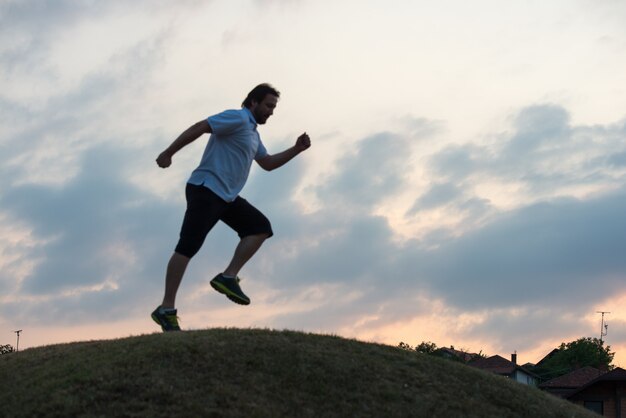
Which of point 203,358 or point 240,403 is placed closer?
point 240,403

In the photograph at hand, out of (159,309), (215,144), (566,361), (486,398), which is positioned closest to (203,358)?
(159,309)

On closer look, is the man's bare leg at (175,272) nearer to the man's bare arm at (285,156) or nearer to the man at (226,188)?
the man at (226,188)

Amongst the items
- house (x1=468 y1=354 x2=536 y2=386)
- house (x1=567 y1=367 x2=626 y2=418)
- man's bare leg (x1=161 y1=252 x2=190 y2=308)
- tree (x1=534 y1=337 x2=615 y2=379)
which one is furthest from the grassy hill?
tree (x1=534 y1=337 x2=615 y2=379)

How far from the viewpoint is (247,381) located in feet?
33.3

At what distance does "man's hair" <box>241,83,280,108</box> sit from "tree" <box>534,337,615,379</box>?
9377 cm

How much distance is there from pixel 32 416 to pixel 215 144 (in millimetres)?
3839

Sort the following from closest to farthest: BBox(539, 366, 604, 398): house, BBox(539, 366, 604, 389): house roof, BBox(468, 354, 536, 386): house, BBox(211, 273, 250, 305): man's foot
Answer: BBox(211, 273, 250, 305): man's foot
BBox(539, 366, 604, 398): house
BBox(539, 366, 604, 389): house roof
BBox(468, 354, 536, 386): house

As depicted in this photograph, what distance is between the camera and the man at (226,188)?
430 inches

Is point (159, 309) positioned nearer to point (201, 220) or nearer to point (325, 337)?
point (201, 220)

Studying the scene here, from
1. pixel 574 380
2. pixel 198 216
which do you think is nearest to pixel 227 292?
pixel 198 216

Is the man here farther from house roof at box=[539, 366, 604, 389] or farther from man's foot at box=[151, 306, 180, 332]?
house roof at box=[539, 366, 604, 389]

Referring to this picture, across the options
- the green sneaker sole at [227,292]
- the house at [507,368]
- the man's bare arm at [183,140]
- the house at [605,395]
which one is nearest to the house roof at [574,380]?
the house at [507,368]

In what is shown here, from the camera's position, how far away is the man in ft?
35.8

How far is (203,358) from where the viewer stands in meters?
10.7
